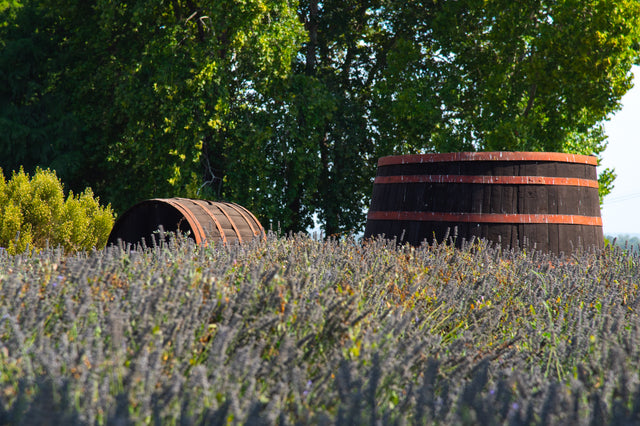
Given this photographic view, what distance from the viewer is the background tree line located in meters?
12.5

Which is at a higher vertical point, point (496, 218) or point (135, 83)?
point (135, 83)

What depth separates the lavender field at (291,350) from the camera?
4.59 ft

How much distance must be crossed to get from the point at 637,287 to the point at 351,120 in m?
12.0

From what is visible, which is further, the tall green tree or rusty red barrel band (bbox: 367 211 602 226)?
the tall green tree

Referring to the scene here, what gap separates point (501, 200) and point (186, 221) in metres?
2.91

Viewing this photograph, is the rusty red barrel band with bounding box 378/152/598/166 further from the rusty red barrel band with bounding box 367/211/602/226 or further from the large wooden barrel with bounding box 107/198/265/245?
the large wooden barrel with bounding box 107/198/265/245

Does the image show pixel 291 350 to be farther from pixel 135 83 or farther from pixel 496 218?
pixel 135 83

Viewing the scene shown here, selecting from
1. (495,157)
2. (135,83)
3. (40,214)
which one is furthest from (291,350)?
(135,83)

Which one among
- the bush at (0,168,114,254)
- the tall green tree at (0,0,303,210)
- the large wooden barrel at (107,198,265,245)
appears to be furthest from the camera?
the tall green tree at (0,0,303,210)

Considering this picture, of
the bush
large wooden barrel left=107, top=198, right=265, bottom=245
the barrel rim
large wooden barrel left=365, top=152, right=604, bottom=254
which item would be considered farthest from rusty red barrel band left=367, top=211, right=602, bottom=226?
the bush

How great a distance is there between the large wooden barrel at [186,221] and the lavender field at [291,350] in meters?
2.10

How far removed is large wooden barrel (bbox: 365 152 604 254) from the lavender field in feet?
5.07

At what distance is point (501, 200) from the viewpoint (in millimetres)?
5121

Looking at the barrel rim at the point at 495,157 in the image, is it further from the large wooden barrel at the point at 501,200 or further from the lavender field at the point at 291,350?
the lavender field at the point at 291,350
